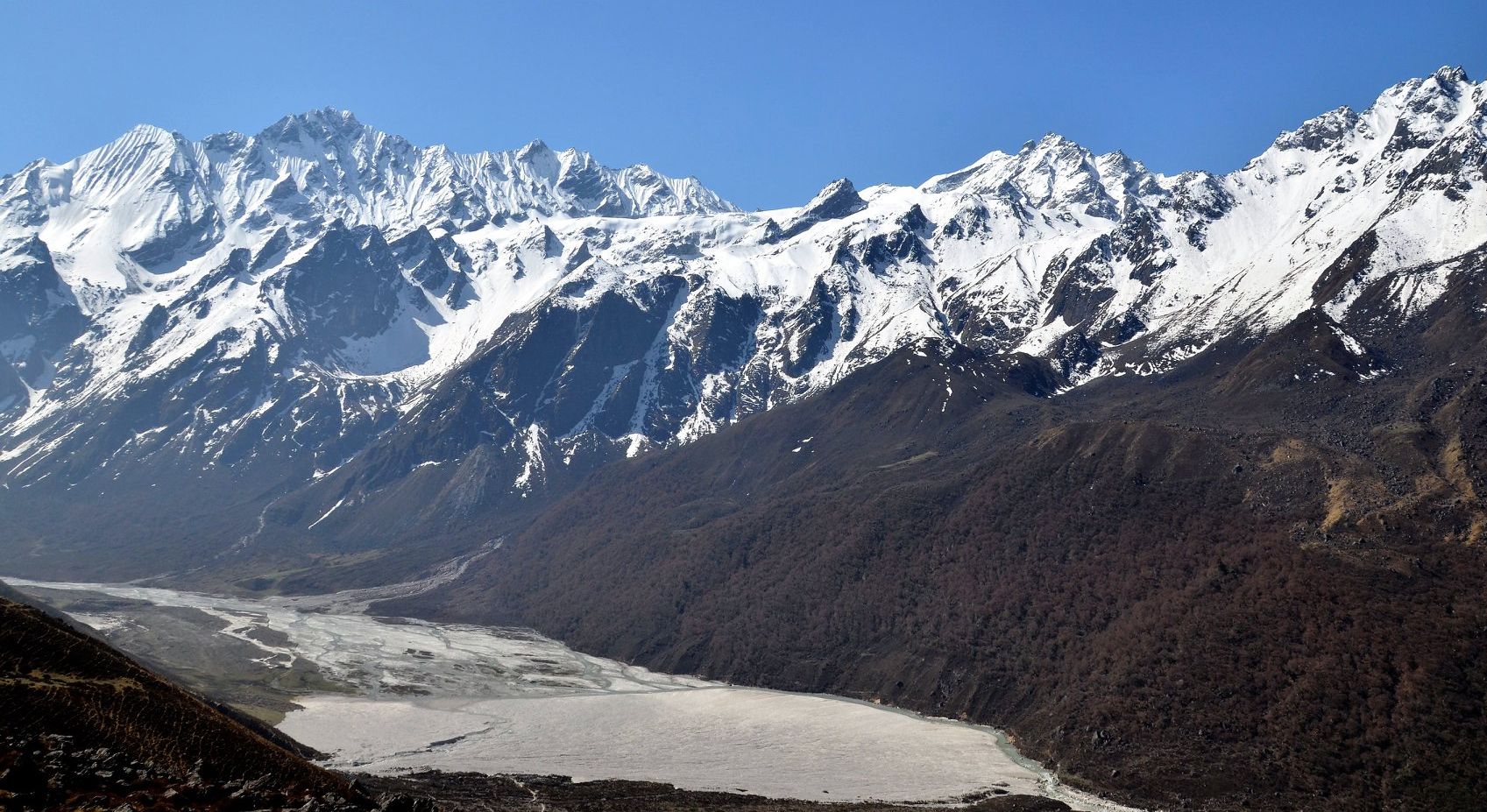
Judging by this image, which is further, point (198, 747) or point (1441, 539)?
point (1441, 539)

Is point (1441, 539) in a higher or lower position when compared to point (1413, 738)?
higher

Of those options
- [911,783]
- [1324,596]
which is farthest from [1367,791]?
[911,783]

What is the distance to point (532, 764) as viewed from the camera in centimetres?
18162

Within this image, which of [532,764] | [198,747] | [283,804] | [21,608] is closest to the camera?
[283,804]

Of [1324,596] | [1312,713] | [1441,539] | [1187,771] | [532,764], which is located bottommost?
[532,764]

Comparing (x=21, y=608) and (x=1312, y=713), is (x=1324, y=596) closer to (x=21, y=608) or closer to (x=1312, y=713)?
(x=1312, y=713)

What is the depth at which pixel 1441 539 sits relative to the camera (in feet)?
646

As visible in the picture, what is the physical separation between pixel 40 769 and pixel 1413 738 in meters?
163

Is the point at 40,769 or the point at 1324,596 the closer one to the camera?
the point at 40,769

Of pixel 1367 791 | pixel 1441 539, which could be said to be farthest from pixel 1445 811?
pixel 1441 539

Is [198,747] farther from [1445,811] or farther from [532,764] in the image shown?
[1445,811]

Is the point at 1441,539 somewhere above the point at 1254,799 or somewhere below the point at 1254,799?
above

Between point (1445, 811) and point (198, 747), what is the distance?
14396 centimetres

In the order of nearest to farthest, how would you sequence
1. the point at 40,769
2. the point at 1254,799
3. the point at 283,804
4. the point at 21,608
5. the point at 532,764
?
1. the point at 40,769
2. the point at 283,804
3. the point at 21,608
4. the point at 1254,799
5. the point at 532,764
